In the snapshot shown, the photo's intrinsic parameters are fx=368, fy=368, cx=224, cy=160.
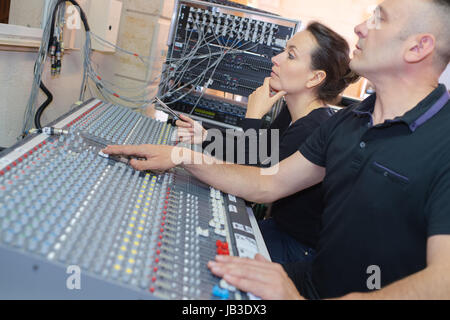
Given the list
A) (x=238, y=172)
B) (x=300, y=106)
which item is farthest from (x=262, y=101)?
(x=238, y=172)

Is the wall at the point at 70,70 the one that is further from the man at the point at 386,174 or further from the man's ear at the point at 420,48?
the man's ear at the point at 420,48

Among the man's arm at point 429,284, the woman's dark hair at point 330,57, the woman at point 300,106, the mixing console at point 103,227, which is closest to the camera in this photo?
the mixing console at point 103,227

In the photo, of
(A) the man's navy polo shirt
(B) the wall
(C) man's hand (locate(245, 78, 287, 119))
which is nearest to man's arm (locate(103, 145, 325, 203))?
(A) the man's navy polo shirt

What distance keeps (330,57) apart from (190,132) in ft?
2.32

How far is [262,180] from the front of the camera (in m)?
1.21

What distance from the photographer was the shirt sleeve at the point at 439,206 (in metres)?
0.71

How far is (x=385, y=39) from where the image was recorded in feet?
3.16

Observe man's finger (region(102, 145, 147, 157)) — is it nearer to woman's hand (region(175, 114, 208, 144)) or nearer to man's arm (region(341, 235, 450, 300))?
woman's hand (region(175, 114, 208, 144))

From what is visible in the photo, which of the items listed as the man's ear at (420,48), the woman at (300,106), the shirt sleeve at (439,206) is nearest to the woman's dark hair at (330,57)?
the woman at (300,106)

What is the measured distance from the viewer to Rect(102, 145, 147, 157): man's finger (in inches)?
38.7

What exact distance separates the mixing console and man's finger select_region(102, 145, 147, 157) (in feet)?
0.09

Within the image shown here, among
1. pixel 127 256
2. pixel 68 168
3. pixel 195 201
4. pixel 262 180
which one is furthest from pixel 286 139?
pixel 127 256

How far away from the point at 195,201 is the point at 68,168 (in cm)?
32
